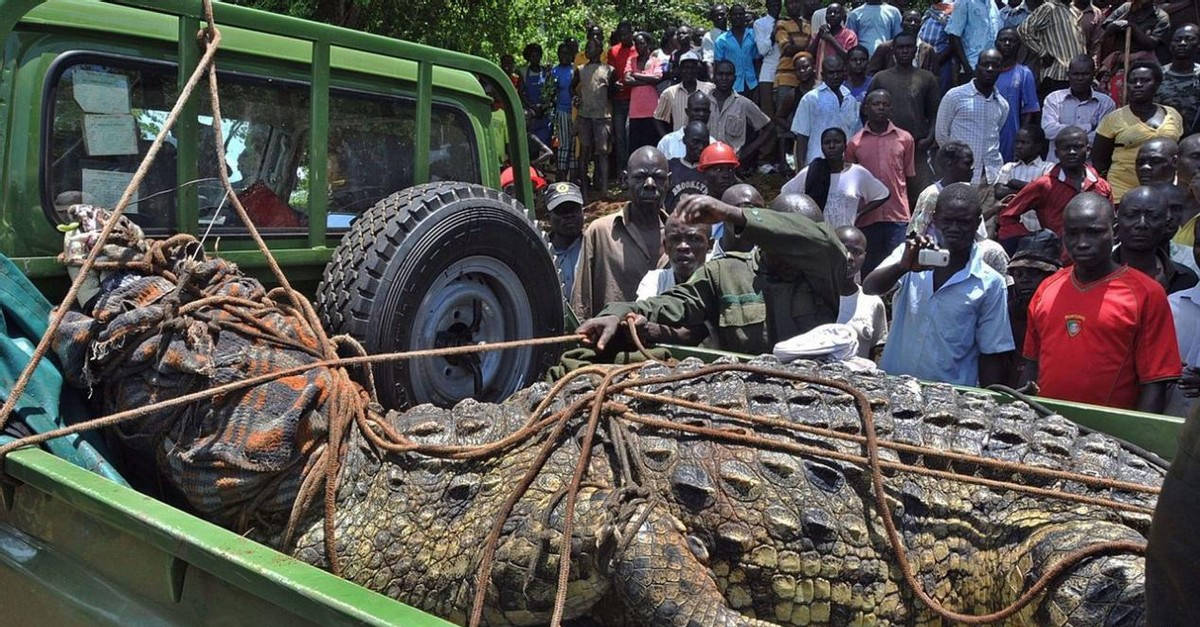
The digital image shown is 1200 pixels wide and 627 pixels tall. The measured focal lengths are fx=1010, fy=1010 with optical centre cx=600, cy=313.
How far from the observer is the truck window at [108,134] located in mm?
2963

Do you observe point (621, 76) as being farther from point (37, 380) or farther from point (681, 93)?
point (37, 380)

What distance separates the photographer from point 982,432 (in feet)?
8.08

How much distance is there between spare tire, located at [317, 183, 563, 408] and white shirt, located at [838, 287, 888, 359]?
1321 millimetres

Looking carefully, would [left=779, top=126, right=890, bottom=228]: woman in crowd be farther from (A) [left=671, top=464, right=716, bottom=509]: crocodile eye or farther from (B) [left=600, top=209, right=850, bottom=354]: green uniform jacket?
(A) [left=671, top=464, right=716, bottom=509]: crocodile eye

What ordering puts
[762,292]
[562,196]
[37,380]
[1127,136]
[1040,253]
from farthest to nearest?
1. [1127,136]
2. [562,196]
3. [1040,253]
4. [762,292]
5. [37,380]

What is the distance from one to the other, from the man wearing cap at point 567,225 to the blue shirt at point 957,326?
2166 millimetres

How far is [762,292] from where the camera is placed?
4.05m

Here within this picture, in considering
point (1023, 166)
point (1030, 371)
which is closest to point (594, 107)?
point (1023, 166)

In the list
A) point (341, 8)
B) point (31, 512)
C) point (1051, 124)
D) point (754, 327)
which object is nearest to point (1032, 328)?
point (754, 327)

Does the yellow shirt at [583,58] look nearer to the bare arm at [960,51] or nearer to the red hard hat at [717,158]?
the bare arm at [960,51]

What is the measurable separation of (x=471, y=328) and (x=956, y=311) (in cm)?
204

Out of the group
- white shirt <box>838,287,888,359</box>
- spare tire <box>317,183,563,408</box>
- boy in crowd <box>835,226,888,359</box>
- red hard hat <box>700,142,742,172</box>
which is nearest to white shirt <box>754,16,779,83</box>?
red hard hat <box>700,142,742,172</box>

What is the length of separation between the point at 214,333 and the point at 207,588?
767mm

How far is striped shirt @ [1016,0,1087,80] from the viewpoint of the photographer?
827cm
